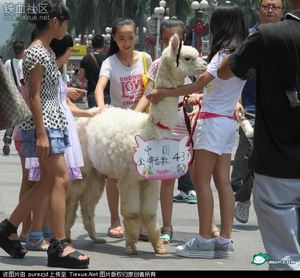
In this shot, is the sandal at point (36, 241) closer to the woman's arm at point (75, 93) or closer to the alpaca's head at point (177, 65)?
the woman's arm at point (75, 93)

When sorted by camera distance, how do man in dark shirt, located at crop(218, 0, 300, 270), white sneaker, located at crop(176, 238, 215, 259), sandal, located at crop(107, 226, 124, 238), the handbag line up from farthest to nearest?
1. sandal, located at crop(107, 226, 124, 238)
2. white sneaker, located at crop(176, 238, 215, 259)
3. the handbag
4. man in dark shirt, located at crop(218, 0, 300, 270)

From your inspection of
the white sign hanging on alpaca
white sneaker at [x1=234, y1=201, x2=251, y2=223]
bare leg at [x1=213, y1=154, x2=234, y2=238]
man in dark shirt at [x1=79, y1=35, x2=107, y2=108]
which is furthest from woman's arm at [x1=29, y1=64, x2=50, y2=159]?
man in dark shirt at [x1=79, y1=35, x2=107, y2=108]

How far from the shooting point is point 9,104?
14.0 feet

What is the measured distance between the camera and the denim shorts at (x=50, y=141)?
218 inches

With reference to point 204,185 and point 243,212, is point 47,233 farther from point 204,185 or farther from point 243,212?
point 243,212

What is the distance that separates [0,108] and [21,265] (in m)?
1.60

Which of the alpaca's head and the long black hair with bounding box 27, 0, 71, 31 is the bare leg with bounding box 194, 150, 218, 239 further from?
the long black hair with bounding box 27, 0, 71, 31

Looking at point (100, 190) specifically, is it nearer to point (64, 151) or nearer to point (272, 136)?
point (64, 151)

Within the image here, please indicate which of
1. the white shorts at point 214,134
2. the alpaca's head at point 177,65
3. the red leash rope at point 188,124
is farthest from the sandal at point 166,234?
the alpaca's head at point 177,65

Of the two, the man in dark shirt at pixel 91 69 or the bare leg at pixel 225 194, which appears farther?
the man in dark shirt at pixel 91 69

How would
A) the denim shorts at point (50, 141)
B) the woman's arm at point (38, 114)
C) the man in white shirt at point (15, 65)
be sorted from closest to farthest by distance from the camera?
1. the woman's arm at point (38, 114)
2. the denim shorts at point (50, 141)
3. the man in white shirt at point (15, 65)

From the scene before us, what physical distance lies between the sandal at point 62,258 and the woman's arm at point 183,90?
49.6 inches

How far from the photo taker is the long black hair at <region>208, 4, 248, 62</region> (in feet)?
19.5

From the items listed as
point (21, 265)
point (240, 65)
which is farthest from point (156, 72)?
point (240, 65)
